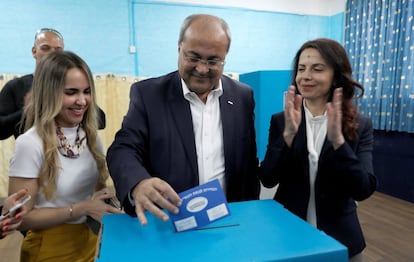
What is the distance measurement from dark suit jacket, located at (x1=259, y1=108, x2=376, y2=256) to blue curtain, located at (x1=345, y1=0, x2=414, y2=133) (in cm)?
292

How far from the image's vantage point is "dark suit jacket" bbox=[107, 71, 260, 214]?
978 millimetres

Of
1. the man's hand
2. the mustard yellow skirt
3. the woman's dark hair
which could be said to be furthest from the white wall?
the man's hand

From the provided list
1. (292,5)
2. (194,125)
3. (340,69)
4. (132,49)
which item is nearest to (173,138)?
(194,125)

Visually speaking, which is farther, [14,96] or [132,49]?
[132,49]

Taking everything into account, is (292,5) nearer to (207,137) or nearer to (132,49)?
(132,49)

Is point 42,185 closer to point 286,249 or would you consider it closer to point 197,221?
point 197,221

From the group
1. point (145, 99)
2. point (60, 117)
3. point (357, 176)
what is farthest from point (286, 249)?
point (60, 117)

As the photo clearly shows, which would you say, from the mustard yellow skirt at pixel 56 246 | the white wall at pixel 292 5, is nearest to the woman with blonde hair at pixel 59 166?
the mustard yellow skirt at pixel 56 246

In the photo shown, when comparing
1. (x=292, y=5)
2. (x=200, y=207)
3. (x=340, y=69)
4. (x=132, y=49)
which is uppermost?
(x=292, y=5)

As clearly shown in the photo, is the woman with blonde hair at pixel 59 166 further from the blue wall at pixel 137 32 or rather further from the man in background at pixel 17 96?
the blue wall at pixel 137 32

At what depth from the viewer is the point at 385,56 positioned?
3672 millimetres

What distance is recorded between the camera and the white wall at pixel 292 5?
4.41 metres

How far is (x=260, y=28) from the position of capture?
15.0 feet

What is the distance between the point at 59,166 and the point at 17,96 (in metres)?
1.09
